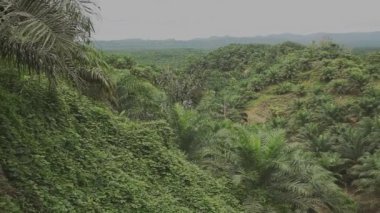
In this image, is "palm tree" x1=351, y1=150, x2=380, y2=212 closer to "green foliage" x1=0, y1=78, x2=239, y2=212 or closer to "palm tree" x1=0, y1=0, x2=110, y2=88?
"green foliage" x1=0, y1=78, x2=239, y2=212

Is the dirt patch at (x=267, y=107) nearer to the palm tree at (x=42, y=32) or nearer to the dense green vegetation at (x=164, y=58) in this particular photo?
the dense green vegetation at (x=164, y=58)

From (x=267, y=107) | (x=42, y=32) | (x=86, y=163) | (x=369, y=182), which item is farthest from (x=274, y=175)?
(x=267, y=107)

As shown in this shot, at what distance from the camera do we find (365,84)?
99.2ft

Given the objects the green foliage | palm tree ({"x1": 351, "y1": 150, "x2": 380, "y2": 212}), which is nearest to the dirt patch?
palm tree ({"x1": 351, "y1": 150, "x2": 380, "y2": 212})

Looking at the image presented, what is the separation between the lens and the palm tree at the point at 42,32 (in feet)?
17.7

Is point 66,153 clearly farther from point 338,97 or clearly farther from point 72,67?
point 338,97

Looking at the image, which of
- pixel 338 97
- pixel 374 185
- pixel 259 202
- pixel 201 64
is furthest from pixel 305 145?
pixel 201 64

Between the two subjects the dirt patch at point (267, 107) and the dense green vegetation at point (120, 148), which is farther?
the dirt patch at point (267, 107)

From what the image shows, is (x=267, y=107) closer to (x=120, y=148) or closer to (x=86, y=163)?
(x=120, y=148)

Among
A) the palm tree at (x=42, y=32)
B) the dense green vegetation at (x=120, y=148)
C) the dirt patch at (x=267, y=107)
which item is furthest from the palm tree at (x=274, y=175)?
the dirt patch at (x=267, y=107)

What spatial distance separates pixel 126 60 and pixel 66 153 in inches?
828

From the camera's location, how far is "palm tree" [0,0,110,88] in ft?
17.7

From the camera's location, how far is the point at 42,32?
5.37m

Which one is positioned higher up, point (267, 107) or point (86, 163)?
point (86, 163)
